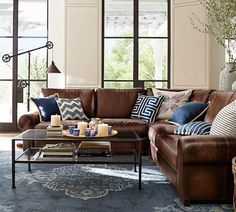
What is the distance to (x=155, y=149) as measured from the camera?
13.1ft

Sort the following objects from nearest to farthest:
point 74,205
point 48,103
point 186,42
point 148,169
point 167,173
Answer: point 74,205 → point 167,173 → point 148,169 → point 48,103 → point 186,42

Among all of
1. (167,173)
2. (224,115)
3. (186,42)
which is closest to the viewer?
(224,115)

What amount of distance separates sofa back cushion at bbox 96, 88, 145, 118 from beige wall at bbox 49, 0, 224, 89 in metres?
1.47

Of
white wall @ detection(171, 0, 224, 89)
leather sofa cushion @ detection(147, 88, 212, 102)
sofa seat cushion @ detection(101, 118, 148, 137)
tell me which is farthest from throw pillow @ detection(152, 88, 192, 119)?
white wall @ detection(171, 0, 224, 89)

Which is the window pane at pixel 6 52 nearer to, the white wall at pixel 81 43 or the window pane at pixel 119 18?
the white wall at pixel 81 43

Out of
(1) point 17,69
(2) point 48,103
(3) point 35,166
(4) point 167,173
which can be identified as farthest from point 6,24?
(4) point 167,173

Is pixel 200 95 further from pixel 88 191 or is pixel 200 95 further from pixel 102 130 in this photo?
pixel 88 191

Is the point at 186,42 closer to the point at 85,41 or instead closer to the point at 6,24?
the point at 85,41

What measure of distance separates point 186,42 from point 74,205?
456 cm

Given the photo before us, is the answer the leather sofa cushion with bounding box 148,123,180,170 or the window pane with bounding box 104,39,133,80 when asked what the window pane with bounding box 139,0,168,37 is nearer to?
the window pane with bounding box 104,39,133,80

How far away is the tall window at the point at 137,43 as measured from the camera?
6.96 meters

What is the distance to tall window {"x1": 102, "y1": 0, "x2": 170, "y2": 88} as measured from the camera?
6.96 meters

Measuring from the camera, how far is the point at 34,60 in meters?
7.22

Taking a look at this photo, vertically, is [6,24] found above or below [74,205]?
above
